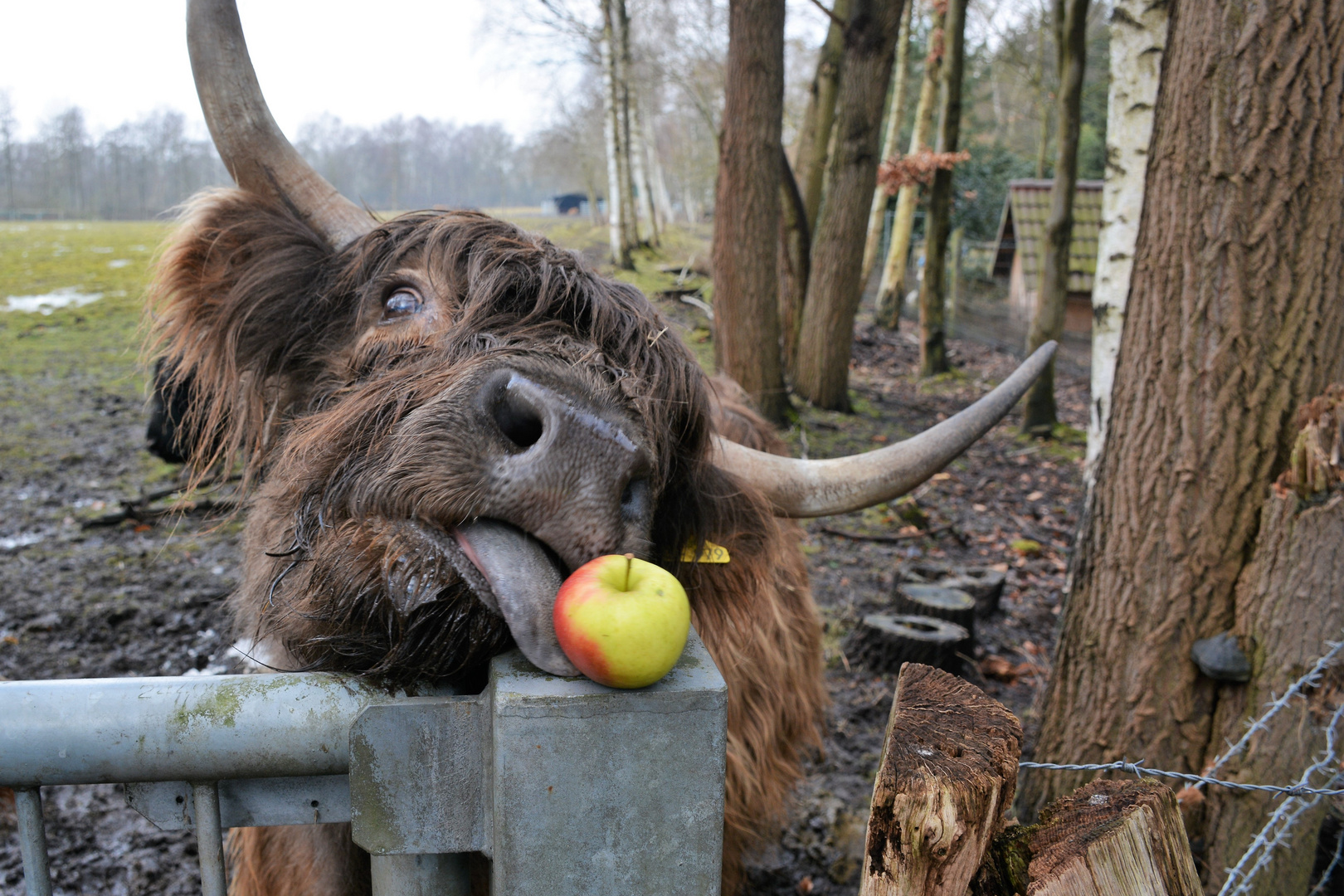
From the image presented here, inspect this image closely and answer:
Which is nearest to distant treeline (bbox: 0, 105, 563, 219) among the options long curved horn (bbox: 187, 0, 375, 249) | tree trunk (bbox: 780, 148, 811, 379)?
long curved horn (bbox: 187, 0, 375, 249)

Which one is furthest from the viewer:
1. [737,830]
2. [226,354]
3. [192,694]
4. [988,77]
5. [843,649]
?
[988,77]

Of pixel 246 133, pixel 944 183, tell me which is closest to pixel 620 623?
pixel 246 133

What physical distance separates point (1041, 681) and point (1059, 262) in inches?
245

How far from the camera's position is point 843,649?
4777mm

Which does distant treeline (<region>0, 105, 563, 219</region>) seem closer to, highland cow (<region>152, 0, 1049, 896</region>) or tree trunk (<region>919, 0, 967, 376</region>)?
highland cow (<region>152, 0, 1049, 896</region>)

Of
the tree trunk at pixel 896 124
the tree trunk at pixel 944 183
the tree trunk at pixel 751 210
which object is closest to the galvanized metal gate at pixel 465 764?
the tree trunk at pixel 751 210

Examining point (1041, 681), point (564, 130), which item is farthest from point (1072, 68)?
point (564, 130)

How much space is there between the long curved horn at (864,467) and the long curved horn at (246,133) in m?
1.25

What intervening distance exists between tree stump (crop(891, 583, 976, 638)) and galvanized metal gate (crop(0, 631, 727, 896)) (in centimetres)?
373

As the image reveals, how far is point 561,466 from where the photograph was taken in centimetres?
142

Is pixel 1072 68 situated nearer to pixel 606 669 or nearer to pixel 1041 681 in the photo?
pixel 1041 681

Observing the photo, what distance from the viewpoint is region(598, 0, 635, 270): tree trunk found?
19719mm

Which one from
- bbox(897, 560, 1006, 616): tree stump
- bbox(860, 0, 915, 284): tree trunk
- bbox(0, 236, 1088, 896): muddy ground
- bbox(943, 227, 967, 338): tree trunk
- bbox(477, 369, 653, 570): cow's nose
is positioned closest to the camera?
bbox(477, 369, 653, 570): cow's nose

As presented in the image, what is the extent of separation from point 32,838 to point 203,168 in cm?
412
